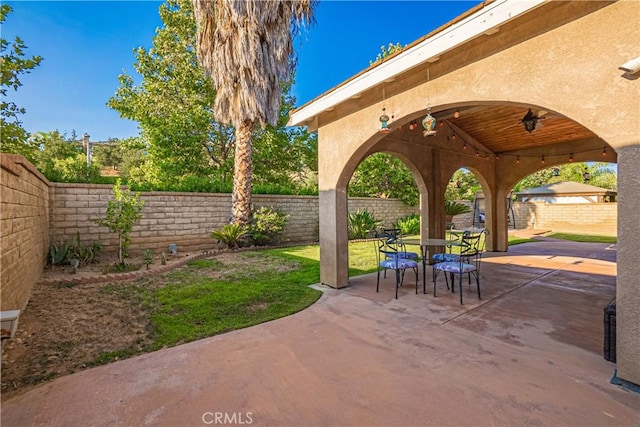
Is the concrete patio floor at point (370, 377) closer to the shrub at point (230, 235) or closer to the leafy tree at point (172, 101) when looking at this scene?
the shrub at point (230, 235)

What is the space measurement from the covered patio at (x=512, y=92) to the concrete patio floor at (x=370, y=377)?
804 millimetres

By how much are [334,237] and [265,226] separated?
551 cm

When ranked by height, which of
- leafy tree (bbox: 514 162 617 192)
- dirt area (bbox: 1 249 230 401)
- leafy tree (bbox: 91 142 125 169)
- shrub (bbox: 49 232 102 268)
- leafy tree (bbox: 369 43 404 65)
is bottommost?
dirt area (bbox: 1 249 230 401)

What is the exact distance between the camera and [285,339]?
346 cm

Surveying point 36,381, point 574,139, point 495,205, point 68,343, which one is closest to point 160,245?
point 68,343

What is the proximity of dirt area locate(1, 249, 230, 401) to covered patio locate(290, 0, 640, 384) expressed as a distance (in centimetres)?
349

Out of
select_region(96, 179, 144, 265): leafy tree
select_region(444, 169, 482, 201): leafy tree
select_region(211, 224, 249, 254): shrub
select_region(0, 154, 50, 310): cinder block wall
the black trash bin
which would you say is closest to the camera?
the black trash bin

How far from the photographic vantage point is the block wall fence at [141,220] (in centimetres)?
Result: 377

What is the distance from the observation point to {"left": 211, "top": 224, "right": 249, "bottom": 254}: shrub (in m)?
Answer: 9.75

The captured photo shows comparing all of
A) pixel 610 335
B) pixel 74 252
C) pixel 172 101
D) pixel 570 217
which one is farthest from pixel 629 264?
pixel 570 217

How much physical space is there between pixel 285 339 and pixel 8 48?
1102cm

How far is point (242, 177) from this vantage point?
33.4 ft

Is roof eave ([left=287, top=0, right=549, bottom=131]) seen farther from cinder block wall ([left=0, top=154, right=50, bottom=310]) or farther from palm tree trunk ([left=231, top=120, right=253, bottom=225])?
palm tree trunk ([left=231, top=120, right=253, bottom=225])

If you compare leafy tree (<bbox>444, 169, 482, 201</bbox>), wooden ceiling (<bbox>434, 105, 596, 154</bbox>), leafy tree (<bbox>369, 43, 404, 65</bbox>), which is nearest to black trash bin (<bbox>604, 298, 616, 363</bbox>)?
wooden ceiling (<bbox>434, 105, 596, 154</bbox>)
